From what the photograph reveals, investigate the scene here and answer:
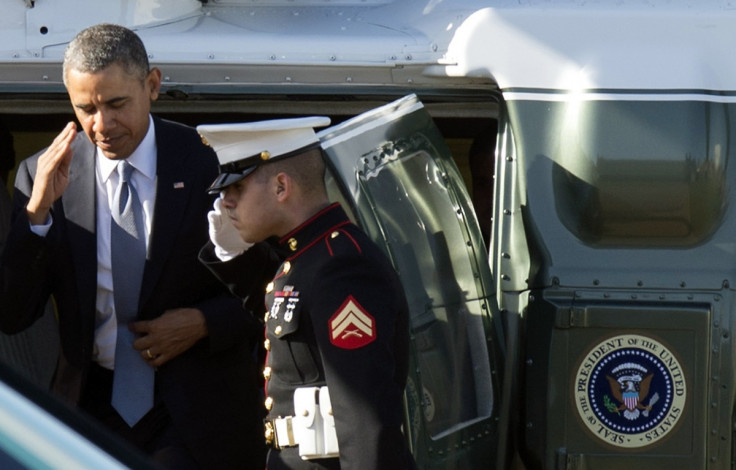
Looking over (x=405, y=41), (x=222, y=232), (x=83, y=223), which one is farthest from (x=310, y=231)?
(x=405, y=41)

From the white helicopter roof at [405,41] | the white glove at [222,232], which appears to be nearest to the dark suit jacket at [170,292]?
the white glove at [222,232]

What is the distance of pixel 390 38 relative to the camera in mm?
3916

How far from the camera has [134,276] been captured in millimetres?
3516

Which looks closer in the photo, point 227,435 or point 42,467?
point 42,467

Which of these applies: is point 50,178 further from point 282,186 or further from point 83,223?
point 282,186

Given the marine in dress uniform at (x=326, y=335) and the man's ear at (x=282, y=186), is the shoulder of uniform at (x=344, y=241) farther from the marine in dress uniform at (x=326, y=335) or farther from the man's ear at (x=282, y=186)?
the man's ear at (x=282, y=186)

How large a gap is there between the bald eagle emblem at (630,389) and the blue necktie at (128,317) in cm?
130

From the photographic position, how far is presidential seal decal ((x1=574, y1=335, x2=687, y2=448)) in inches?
148

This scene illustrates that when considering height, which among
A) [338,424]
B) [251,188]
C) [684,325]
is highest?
[251,188]

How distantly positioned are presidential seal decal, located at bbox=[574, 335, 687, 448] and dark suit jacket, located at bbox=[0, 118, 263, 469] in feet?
3.15

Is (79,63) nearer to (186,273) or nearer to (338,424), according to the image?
(186,273)

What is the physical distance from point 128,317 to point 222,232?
401 millimetres

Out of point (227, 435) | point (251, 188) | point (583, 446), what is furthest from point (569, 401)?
point (251, 188)

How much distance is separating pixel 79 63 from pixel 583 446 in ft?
5.74
